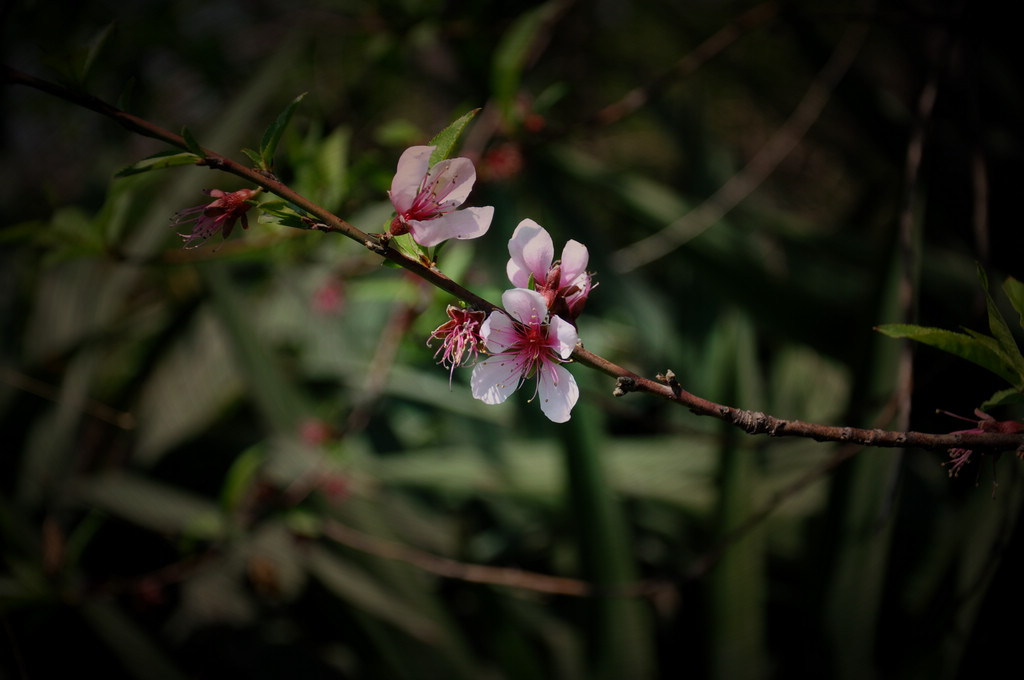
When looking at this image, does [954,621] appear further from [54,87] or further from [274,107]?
[274,107]

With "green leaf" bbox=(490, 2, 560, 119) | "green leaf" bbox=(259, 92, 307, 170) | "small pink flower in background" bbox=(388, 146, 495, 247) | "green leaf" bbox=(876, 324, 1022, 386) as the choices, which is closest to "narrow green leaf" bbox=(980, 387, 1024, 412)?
"green leaf" bbox=(876, 324, 1022, 386)

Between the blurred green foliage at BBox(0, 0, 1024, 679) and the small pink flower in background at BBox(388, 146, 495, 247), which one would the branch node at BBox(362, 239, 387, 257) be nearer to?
the small pink flower in background at BBox(388, 146, 495, 247)

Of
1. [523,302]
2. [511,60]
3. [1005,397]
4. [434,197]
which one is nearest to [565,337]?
[523,302]

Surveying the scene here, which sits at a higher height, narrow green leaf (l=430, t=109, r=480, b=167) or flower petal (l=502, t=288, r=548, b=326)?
narrow green leaf (l=430, t=109, r=480, b=167)

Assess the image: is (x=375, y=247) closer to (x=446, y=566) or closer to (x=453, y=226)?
(x=453, y=226)

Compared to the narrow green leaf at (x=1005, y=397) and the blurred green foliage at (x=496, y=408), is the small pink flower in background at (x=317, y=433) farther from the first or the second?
the narrow green leaf at (x=1005, y=397)

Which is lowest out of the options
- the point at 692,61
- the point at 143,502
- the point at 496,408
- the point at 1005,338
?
the point at 143,502

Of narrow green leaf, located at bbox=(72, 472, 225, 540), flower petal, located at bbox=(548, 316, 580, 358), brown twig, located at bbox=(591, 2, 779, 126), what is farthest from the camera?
narrow green leaf, located at bbox=(72, 472, 225, 540)
